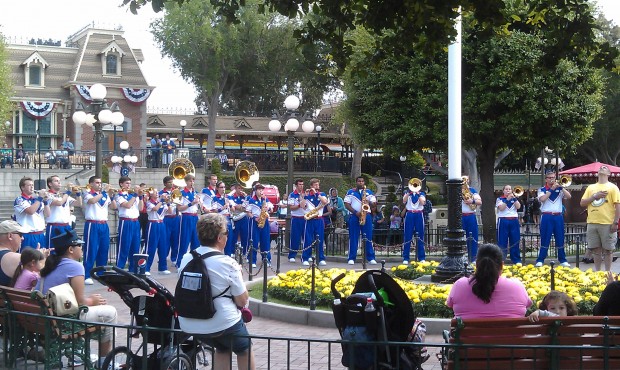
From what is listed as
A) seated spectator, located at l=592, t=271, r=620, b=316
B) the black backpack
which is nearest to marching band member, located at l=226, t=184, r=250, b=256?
the black backpack

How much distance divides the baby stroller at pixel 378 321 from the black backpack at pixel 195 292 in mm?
1048

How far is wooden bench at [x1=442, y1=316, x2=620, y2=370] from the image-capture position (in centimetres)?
602

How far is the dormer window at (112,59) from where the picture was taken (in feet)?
171

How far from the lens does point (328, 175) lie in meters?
47.9

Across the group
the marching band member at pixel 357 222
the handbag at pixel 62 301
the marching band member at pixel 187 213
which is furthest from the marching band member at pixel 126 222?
the handbag at pixel 62 301

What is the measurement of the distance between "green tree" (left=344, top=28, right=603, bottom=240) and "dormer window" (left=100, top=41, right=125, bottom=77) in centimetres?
2973

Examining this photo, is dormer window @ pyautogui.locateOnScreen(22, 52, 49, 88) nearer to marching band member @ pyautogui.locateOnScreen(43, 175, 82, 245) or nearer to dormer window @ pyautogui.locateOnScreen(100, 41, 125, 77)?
dormer window @ pyautogui.locateOnScreen(100, 41, 125, 77)

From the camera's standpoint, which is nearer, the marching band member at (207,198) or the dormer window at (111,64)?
the marching band member at (207,198)

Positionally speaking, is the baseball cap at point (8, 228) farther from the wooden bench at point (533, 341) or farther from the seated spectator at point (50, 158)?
the seated spectator at point (50, 158)

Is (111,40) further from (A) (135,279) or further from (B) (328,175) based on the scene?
(A) (135,279)

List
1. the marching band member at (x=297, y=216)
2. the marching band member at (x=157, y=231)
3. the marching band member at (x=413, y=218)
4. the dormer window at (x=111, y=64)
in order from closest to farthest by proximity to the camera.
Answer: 1. the marching band member at (x=157, y=231)
2. the marching band member at (x=413, y=218)
3. the marching band member at (x=297, y=216)
4. the dormer window at (x=111, y=64)

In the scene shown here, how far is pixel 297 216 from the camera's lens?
2027cm

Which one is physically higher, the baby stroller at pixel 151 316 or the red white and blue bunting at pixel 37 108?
the red white and blue bunting at pixel 37 108

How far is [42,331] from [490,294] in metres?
3.95
